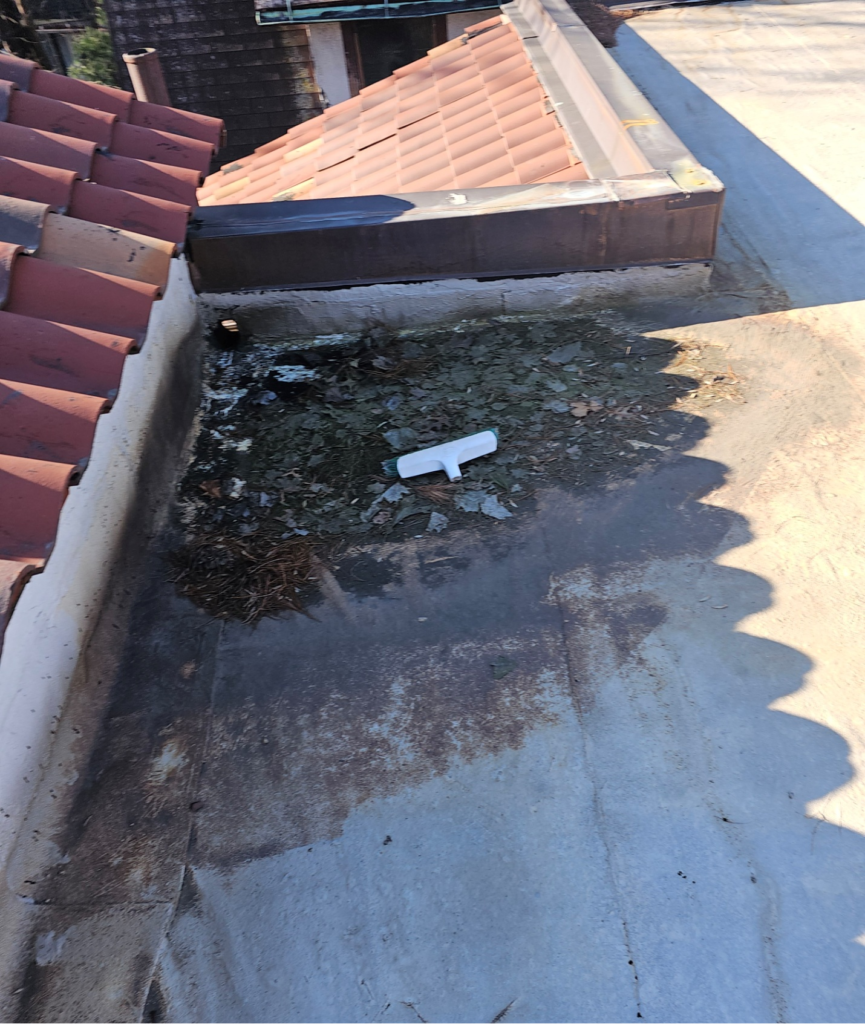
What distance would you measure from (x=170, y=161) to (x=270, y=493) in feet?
5.74

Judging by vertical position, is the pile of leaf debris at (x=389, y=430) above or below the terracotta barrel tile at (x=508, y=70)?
below

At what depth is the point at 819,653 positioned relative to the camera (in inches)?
123

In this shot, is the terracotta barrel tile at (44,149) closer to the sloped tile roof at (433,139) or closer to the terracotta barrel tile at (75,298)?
the terracotta barrel tile at (75,298)

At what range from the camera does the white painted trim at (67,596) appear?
2766 mm

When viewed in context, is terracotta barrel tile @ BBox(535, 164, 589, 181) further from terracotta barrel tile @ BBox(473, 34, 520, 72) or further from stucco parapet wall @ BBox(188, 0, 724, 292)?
terracotta barrel tile @ BBox(473, 34, 520, 72)

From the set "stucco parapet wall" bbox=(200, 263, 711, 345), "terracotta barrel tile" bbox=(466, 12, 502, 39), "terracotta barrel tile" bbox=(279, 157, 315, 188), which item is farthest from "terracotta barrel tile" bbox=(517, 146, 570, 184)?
"terracotta barrel tile" bbox=(466, 12, 502, 39)

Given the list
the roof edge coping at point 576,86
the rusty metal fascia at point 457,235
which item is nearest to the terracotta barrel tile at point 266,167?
the roof edge coping at point 576,86

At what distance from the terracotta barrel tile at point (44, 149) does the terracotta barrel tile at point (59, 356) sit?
45.4 inches

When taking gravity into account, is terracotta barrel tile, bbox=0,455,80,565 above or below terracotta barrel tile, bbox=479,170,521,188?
above

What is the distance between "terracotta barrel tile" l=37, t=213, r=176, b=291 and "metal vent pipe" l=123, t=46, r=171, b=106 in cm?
417

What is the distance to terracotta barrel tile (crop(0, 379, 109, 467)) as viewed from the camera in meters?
2.42

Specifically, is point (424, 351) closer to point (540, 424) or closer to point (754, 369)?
point (540, 424)

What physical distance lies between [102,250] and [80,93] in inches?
61.4

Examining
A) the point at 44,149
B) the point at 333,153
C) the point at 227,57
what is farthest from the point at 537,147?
the point at 227,57
